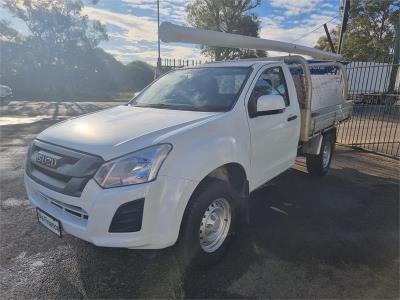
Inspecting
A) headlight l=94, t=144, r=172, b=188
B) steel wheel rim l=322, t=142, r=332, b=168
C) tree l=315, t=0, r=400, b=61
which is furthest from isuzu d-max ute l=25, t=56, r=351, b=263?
tree l=315, t=0, r=400, b=61

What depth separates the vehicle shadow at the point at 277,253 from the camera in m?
2.83

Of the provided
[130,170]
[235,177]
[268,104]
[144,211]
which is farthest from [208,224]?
[268,104]

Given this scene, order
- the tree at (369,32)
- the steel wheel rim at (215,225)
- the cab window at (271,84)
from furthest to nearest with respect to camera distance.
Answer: the tree at (369,32) < the cab window at (271,84) < the steel wheel rim at (215,225)

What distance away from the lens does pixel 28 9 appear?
34969mm

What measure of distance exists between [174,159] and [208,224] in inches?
33.4

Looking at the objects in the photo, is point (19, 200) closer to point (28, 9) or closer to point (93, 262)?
point (93, 262)

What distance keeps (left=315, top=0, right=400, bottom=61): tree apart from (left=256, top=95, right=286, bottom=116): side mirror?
116ft

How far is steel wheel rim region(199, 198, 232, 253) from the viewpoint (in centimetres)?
300

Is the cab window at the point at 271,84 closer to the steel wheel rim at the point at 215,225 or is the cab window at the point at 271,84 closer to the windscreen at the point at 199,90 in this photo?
the windscreen at the point at 199,90

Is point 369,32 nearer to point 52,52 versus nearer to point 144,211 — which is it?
point 52,52

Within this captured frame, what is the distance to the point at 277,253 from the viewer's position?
3.39 meters

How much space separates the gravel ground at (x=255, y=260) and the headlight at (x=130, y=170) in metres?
0.77

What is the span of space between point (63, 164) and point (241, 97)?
187 centimetres

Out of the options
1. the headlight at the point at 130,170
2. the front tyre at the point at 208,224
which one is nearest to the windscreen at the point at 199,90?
the front tyre at the point at 208,224
